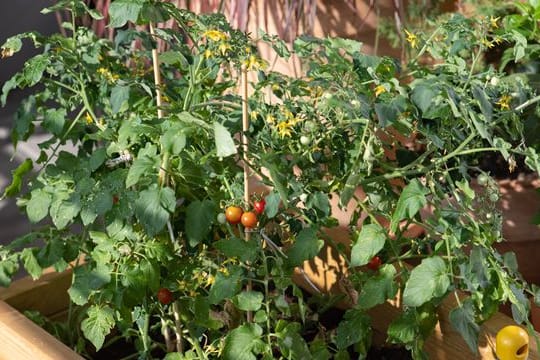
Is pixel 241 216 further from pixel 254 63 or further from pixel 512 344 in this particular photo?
pixel 512 344

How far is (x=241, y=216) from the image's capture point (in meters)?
1.15

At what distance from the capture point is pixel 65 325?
149cm

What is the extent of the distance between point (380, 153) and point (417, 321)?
26cm

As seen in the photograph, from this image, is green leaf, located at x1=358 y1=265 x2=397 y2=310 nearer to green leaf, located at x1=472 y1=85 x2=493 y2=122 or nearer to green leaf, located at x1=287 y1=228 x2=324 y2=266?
green leaf, located at x1=287 y1=228 x2=324 y2=266

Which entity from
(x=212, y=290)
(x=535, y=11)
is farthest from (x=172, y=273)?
(x=535, y=11)

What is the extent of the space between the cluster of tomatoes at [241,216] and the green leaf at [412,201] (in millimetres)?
196

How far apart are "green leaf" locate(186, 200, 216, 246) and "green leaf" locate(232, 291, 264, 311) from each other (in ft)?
0.40

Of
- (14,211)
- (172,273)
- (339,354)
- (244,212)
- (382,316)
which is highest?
(244,212)

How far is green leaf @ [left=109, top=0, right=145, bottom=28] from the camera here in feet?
3.45

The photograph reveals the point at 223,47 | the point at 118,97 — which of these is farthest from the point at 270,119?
the point at 118,97

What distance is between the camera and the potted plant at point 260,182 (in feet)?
3.55

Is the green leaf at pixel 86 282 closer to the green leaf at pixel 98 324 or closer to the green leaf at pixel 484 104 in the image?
the green leaf at pixel 98 324

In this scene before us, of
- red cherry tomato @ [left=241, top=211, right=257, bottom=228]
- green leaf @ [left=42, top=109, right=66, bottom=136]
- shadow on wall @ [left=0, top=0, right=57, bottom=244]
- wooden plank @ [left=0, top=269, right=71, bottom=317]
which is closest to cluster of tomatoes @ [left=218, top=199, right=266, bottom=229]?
red cherry tomato @ [left=241, top=211, right=257, bottom=228]

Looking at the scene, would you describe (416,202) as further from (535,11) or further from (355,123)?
(535,11)
